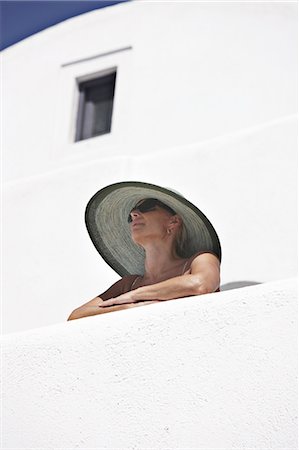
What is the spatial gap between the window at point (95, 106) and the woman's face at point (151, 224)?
164 centimetres

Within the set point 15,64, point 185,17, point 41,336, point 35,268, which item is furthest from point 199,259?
point 15,64

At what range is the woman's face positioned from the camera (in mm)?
5234

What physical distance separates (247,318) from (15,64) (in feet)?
12.0

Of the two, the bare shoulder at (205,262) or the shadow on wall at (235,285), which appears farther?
the shadow on wall at (235,285)

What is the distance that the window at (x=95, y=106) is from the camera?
6.86 meters

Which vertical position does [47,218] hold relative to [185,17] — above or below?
below

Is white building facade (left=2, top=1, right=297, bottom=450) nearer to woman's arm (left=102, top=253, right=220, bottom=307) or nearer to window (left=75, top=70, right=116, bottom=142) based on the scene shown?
window (left=75, top=70, right=116, bottom=142)

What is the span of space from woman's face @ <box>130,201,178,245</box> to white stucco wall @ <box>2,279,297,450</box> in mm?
599

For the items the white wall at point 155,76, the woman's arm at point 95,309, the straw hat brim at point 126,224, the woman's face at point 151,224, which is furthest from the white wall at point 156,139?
the woman's arm at point 95,309

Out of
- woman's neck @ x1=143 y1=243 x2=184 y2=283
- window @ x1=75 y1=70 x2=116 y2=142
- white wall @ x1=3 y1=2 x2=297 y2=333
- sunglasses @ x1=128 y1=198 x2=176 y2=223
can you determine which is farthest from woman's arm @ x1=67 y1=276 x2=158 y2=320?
window @ x1=75 y1=70 x2=116 y2=142

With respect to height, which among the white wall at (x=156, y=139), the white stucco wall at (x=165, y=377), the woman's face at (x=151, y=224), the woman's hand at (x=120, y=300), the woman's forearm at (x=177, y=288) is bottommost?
the white stucco wall at (x=165, y=377)

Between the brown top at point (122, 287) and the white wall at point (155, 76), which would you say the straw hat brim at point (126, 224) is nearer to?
the brown top at point (122, 287)

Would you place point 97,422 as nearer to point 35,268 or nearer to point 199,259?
point 199,259

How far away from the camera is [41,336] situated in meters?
4.91
